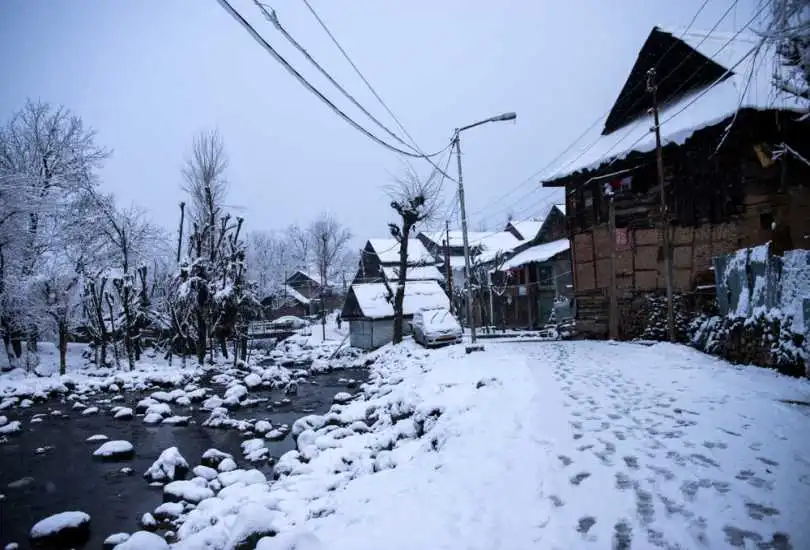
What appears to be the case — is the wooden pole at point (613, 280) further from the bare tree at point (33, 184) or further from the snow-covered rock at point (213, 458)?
the bare tree at point (33, 184)

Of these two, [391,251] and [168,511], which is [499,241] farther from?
[168,511]

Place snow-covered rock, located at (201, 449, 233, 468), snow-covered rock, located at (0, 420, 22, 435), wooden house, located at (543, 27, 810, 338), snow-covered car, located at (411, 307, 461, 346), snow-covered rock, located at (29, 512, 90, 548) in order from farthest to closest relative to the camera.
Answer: snow-covered car, located at (411, 307, 461, 346)
wooden house, located at (543, 27, 810, 338)
snow-covered rock, located at (0, 420, 22, 435)
snow-covered rock, located at (201, 449, 233, 468)
snow-covered rock, located at (29, 512, 90, 548)

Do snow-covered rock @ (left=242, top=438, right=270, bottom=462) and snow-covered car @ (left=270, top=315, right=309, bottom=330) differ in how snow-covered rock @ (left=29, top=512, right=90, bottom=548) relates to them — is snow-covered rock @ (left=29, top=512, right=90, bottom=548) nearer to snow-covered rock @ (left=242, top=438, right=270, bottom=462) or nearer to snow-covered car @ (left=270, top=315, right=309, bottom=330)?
snow-covered rock @ (left=242, top=438, right=270, bottom=462)

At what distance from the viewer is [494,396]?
6.96 meters

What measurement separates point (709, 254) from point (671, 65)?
709cm

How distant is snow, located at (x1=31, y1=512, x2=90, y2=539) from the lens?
5.83 m

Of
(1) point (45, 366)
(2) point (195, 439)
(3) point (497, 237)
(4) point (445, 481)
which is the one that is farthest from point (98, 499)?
(3) point (497, 237)

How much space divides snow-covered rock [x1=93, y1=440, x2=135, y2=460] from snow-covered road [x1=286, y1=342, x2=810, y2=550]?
654 centimetres

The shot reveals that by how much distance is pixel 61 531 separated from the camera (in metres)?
5.89

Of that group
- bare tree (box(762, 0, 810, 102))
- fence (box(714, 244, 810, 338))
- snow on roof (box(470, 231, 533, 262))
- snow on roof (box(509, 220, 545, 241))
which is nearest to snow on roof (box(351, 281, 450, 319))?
snow on roof (box(470, 231, 533, 262))

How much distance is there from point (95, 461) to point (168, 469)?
8.04 ft

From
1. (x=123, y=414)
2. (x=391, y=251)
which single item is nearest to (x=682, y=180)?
(x=123, y=414)

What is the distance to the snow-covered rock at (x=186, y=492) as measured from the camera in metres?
6.71

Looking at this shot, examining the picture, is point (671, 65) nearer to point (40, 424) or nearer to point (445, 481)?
point (445, 481)
